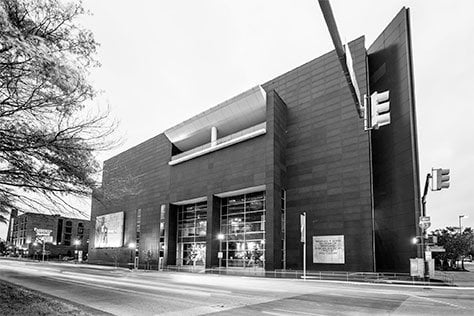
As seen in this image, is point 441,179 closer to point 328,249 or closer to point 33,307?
point 33,307

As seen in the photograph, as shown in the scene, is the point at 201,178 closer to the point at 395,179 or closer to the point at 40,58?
the point at 395,179

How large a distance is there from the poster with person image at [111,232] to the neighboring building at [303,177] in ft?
43.0

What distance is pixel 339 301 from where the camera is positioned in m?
15.2

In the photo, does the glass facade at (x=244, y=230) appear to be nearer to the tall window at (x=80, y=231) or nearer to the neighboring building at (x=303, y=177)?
the neighboring building at (x=303, y=177)

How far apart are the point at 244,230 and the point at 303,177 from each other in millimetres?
A: 10475

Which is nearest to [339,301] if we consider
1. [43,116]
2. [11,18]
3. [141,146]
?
[43,116]

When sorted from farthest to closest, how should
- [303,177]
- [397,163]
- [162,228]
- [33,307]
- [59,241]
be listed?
[59,241]
[162,228]
[303,177]
[397,163]
[33,307]

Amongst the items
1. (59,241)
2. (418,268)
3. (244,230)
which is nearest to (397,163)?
(418,268)

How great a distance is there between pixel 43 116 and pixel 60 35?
6.80 feet

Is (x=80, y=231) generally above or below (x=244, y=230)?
below

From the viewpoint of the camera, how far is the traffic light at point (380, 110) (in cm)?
751

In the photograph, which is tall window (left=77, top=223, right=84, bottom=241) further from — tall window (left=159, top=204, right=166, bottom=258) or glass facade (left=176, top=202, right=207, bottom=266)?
glass facade (left=176, top=202, right=207, bottom=266)

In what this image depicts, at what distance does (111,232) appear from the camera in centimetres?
6838

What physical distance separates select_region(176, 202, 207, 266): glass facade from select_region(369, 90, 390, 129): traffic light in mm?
44054
